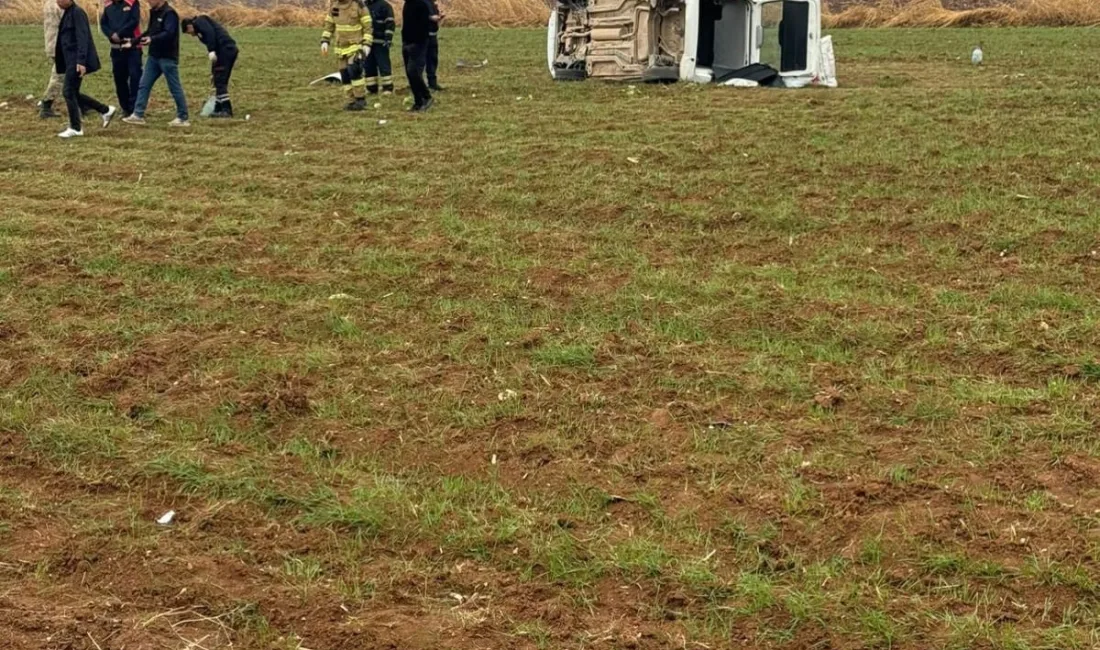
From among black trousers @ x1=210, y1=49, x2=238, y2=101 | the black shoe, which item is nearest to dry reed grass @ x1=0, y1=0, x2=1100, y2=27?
the black shoe

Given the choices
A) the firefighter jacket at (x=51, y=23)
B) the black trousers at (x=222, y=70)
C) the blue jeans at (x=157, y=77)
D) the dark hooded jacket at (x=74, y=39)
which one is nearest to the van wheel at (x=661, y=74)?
the black trousers at (x=222, y=70)

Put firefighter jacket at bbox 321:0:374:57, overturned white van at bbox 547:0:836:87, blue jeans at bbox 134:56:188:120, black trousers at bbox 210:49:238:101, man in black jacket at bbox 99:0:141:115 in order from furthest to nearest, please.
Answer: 1. overturned white van at bbox 547:0:836:87
2. firefighter jacket at bbox 321:0:374:57
3. black trousers at bbox 210:49:238:101
4. man in black jacket at bbox 99:0:141:115
5. blue jeans at bbox 134:56:188:120

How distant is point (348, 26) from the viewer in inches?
564

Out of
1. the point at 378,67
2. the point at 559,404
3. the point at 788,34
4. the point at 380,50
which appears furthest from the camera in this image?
the point at 788,34

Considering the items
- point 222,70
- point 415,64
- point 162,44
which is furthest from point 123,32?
point 415,64

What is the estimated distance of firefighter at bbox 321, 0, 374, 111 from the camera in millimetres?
14203

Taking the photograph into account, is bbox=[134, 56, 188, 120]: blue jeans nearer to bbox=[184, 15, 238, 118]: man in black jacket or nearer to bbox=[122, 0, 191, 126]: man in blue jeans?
bbox=[122, 0, 191, 126]: man in blue jeans

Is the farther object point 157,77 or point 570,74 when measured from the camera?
point 570,74

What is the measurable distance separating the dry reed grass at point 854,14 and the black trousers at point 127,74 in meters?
25.4

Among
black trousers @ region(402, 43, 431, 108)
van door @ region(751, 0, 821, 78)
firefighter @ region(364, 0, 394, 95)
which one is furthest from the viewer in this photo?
van door @ region(751, 0, 821, 78)

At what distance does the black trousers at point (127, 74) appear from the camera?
524 inches

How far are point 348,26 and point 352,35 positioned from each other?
0.12 meters

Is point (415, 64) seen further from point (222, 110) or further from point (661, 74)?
point (661, 74)

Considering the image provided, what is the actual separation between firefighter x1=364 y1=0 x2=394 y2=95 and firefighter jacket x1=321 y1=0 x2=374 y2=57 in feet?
0.97
